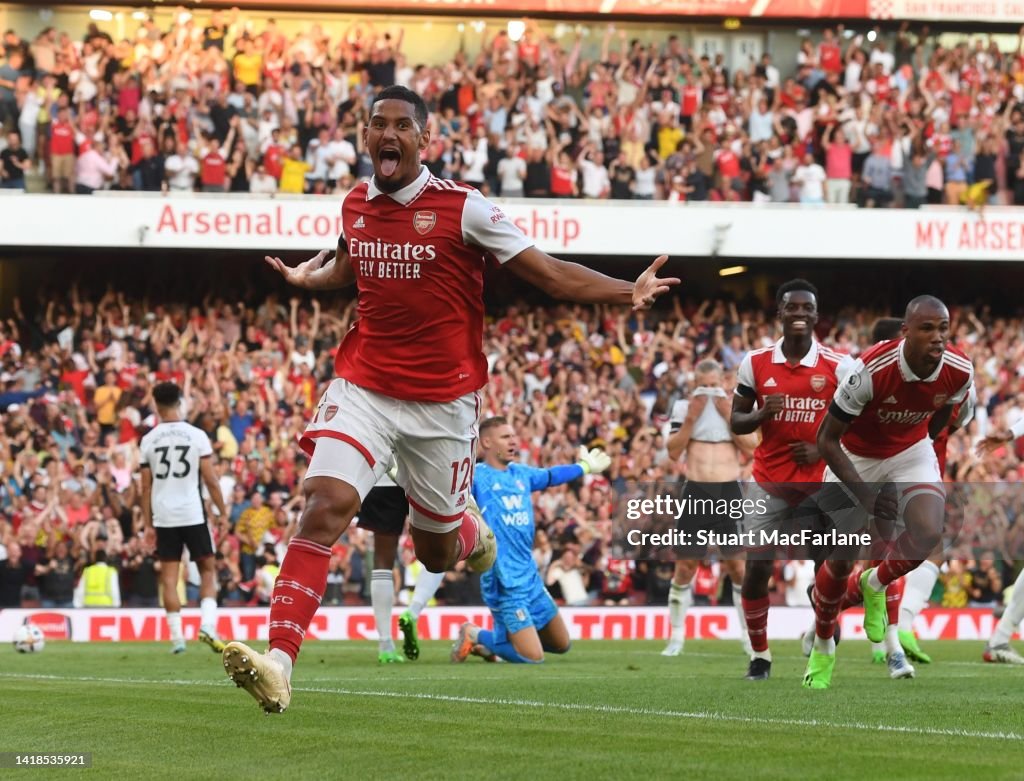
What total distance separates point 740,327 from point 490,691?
19.7m

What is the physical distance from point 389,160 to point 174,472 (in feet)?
28.7

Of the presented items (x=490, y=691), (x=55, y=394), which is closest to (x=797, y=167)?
(x=55, y=394)

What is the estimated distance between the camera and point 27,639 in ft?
53.8

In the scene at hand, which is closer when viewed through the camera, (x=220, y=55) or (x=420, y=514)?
(x=420, y=514)

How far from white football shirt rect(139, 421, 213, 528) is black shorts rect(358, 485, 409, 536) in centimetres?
227

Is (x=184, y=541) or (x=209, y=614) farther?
(x=184, y=541)

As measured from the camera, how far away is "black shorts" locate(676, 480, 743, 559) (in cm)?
1573

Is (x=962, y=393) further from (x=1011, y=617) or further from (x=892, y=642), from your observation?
(x=1011, y=617)

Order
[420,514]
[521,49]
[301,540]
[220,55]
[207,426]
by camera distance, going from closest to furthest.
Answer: [301,540]
[420,514]
[207,426]
[220,55]
[521,49]

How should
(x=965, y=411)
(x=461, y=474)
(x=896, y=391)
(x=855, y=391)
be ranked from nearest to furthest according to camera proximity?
(x=461, y=474)
(x=855, y=391)
(x=896, y=391)
(x=965, y=411)

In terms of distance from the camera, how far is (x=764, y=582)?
38.2 ft

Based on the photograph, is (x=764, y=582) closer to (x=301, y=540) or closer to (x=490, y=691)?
(x=490, y=691)

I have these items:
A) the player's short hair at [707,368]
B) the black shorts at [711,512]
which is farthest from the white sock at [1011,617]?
the player's short hair at [707,368]

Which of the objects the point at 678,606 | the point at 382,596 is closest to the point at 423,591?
the point at 382,596
